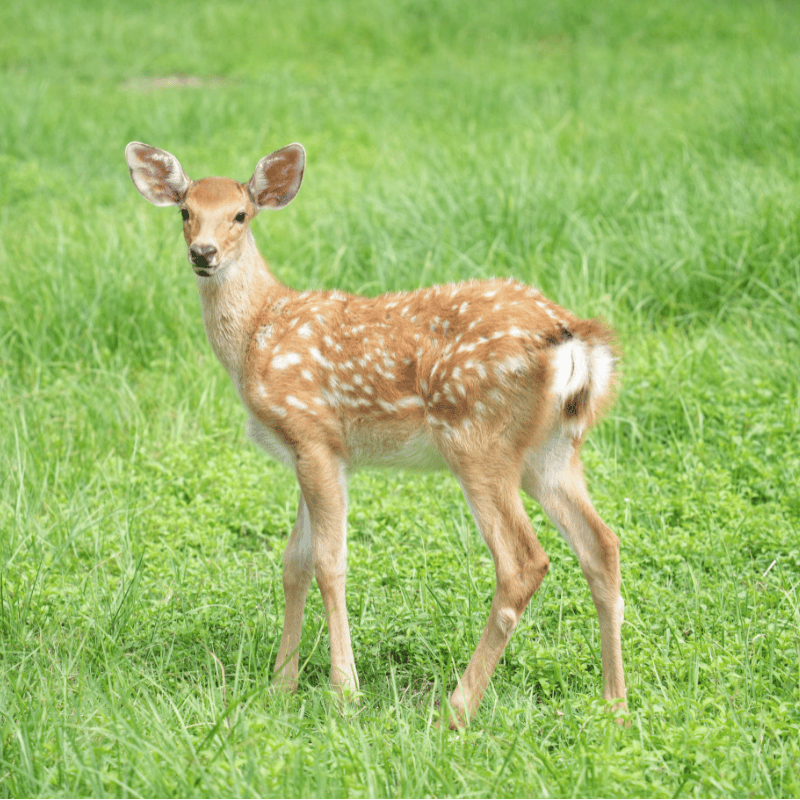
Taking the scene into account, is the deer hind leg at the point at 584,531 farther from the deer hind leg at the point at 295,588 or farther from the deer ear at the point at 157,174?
the deer ear at the point at 157,174

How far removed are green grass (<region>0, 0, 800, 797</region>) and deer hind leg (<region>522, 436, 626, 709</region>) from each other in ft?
0.45

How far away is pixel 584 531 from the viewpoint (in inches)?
141

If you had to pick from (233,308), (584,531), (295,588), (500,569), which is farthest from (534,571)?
(233,308)

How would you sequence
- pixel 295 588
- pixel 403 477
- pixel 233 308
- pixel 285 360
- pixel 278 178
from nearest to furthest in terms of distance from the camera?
pixel 285 360 → pixel 295 588 → pixel 233 308 → pixel 278 178 → pixel 403 477

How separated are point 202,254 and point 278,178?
1.98 feet

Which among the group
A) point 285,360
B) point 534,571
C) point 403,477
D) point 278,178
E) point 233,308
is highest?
point 278,178

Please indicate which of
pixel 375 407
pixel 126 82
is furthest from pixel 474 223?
pixel 126 82

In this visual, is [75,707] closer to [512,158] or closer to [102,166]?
[512,158]

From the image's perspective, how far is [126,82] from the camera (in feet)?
38.5

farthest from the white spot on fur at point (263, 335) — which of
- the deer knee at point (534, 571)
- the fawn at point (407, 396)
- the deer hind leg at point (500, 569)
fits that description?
the deer knee at point (534, 571)

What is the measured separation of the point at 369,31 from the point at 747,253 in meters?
8.65

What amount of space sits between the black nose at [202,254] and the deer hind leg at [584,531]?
1328 millimetres

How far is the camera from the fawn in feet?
11.0

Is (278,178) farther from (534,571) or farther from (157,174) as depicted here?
(534,571)
